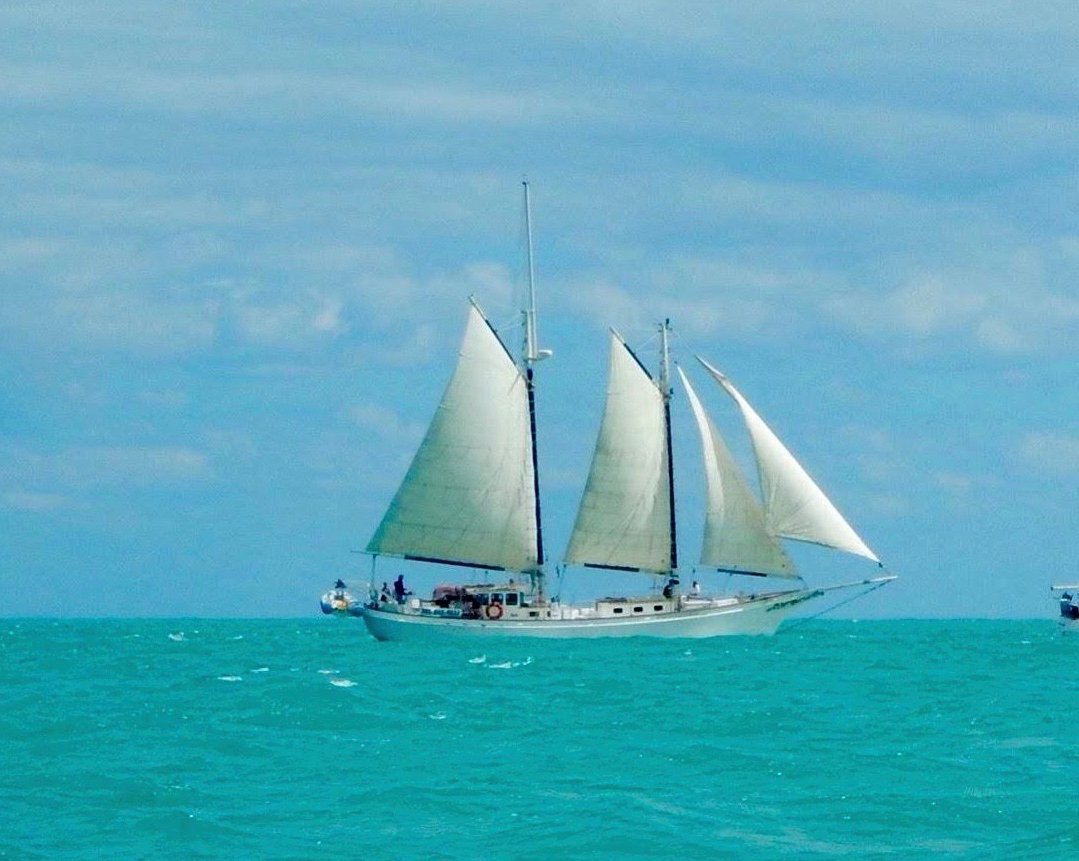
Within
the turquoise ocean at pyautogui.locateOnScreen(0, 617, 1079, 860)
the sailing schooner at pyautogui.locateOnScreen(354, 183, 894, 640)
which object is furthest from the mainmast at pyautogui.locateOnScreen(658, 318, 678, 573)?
the turquoise ocean at pyautogui.locateOnScreen(0, 617, 1079, 860)

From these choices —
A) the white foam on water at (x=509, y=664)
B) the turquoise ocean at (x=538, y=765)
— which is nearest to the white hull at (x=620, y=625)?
the white foam on water at (x=509, y=664)

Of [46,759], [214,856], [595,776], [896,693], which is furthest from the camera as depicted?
[896,693]

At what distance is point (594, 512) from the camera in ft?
255

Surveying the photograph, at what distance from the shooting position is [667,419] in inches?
3123

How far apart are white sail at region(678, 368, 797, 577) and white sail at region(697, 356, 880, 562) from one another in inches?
40.0

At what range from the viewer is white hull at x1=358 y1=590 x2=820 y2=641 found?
77875 millimetres

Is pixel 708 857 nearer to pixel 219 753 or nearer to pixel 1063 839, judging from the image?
pixel 1063 839

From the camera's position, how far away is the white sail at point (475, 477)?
250 feet

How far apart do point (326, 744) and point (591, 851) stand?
11.0 m

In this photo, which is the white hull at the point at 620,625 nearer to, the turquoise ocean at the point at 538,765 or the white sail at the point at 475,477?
the white sail at the point at 475,477

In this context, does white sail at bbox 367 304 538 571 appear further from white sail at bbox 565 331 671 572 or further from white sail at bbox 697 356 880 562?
white sail at bbox 697 356 880 562

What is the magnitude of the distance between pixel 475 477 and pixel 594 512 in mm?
4998

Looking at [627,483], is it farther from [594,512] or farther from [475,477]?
[475,477]

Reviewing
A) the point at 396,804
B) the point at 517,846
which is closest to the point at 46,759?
the point at 396,804
